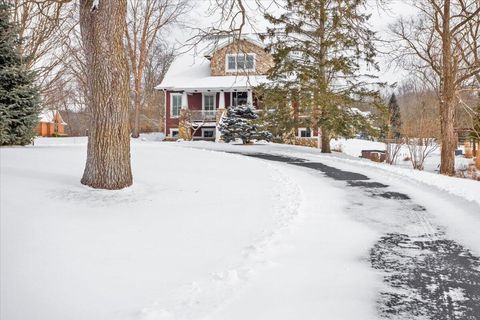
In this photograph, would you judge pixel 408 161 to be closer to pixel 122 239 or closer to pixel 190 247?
pixel 190 247

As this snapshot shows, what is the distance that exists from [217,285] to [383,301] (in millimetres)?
1489

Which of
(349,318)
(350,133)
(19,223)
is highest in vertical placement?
(350,133)

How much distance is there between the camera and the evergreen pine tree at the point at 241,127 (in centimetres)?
2325

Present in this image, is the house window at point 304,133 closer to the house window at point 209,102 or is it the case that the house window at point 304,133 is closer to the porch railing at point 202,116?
the porch railing at point 202,116

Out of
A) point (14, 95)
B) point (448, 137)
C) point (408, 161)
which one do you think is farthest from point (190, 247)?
point (408, 161)

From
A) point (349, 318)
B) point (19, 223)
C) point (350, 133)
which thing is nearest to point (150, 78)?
point (350, 133)

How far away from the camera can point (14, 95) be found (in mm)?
14391

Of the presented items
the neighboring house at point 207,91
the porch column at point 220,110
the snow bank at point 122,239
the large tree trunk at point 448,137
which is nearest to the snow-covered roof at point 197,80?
the neighboring house at point 207,91

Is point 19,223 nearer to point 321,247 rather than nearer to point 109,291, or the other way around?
point 109,291

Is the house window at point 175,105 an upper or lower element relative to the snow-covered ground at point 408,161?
upper

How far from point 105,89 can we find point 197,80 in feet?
75.3

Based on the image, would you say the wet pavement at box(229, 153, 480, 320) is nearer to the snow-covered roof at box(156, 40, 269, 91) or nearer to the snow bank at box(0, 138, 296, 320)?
the snow bank at box(0, 138, 296, 320)

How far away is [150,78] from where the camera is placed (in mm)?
44906

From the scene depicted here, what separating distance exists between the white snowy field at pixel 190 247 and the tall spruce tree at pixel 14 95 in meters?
6.79
